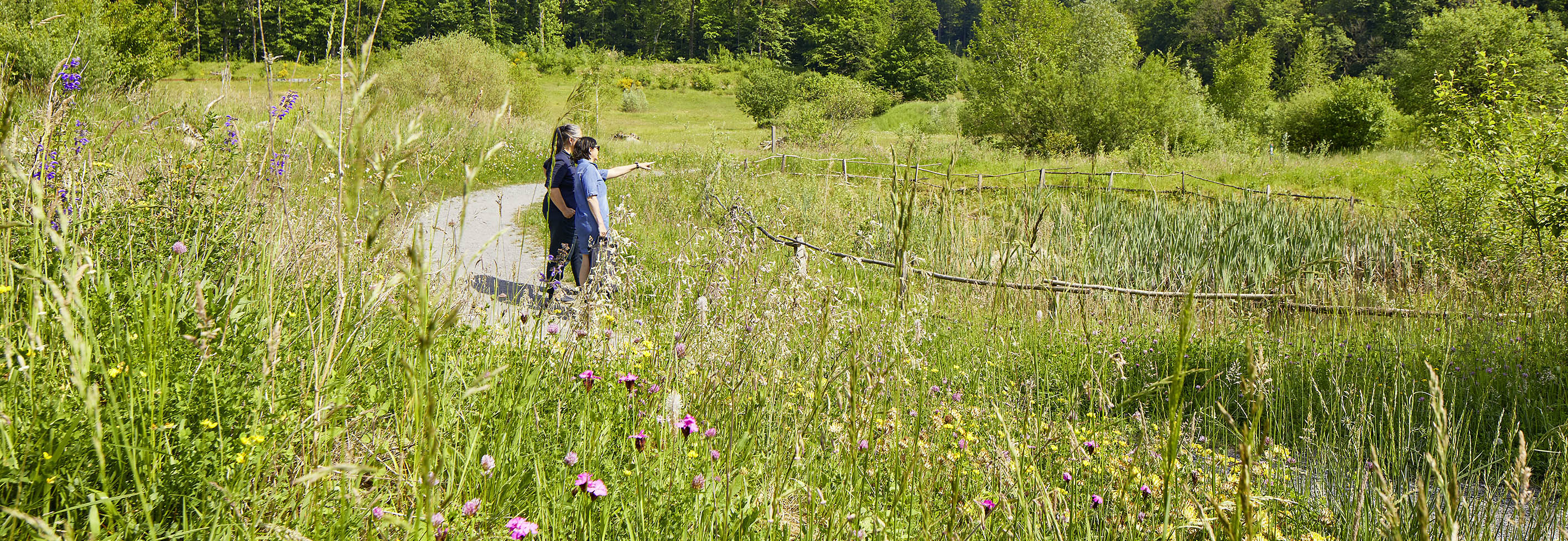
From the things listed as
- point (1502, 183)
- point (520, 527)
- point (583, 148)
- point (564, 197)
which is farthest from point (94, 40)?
point (1502, 183)

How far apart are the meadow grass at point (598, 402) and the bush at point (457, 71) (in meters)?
19.2

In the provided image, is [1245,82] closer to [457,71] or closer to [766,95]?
[766,95]

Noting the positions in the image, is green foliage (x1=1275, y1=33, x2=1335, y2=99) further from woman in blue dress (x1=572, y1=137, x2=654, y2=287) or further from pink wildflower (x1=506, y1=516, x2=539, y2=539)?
pink wildflower (x1=506, y1=516, x2=539, y2=539)

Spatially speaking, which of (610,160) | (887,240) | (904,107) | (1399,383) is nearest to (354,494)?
(1399,383)

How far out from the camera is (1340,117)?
33.0 metres

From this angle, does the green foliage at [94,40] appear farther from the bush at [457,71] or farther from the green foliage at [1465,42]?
the green foliage at [1465,42]

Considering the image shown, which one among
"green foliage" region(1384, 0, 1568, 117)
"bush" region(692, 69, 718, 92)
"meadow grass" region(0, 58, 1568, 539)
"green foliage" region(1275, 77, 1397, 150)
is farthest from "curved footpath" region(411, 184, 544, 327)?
"bush" region(692, 69, 718, 92)

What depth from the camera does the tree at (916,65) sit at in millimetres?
62812

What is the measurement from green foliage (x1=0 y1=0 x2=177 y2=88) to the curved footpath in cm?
134

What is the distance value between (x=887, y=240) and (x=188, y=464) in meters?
8.36

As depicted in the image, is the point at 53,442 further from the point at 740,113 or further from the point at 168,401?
the point at 740,113

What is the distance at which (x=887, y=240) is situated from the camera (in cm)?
945

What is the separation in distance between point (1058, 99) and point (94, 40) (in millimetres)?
25788

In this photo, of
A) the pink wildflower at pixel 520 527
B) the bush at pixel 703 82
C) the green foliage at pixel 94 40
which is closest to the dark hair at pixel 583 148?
the green foliage at pixel 94 40
